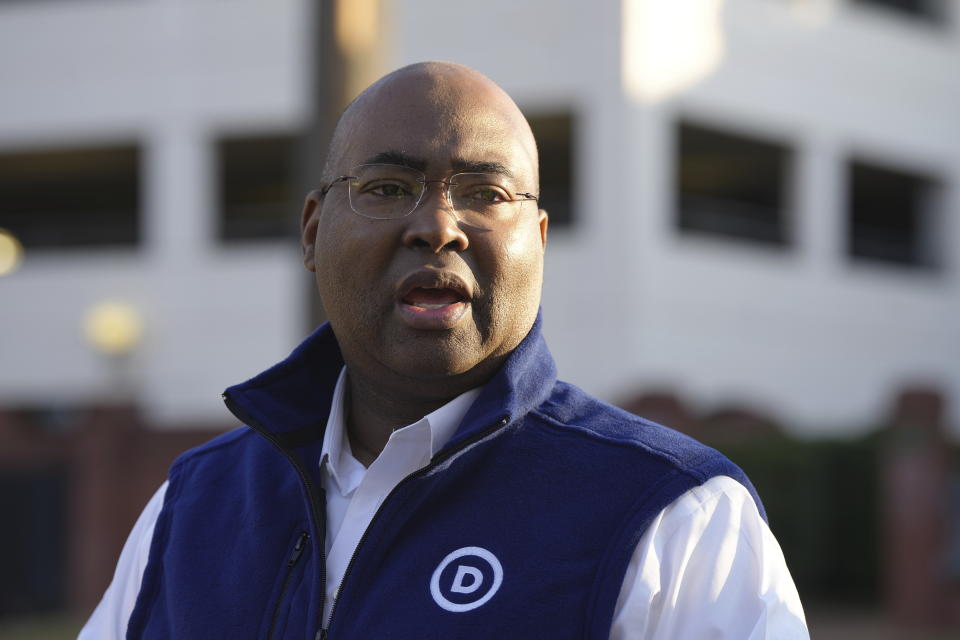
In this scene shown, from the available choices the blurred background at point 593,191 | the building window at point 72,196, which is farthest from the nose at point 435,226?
the building window at point 72,196

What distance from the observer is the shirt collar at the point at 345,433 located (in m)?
2.21

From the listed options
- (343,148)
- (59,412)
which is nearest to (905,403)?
(343,148)

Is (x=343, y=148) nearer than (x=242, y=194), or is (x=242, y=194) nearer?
(x=343, y=148)

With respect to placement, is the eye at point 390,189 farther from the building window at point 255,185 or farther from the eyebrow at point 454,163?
the building window at point 255,185

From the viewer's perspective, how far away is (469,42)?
16.8m

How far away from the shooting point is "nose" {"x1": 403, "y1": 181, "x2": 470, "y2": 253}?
2.15m

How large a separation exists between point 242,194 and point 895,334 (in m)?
9.23

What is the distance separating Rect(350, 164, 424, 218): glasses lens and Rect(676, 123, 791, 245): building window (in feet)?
50.7

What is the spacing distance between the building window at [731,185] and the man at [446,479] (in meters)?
15.4

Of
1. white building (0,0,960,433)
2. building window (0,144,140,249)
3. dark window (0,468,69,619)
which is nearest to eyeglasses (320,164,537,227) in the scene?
dark window (0,468,69,619)

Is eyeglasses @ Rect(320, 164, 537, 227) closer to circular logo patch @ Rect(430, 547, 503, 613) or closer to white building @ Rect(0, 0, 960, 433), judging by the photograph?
circular logo patch @ Rect(430, 547, 503, 613)

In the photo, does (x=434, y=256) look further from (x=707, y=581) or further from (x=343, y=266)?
(x=707, y=581)

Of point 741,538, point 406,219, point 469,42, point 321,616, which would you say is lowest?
point 321,616

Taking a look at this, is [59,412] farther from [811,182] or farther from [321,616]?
[321,616]
